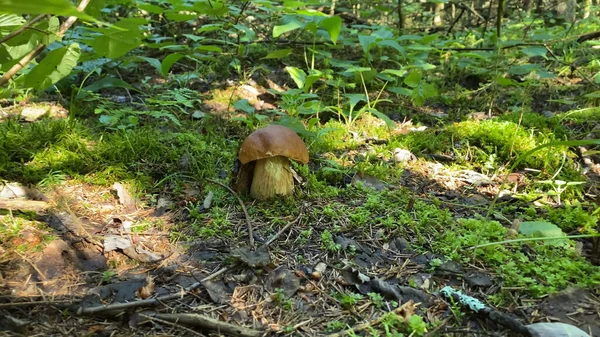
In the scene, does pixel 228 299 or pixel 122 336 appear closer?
pixel 122 336

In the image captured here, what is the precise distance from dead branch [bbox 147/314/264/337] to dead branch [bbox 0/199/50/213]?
1.17 metres

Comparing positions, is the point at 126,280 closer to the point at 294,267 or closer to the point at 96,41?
the point at 294,267

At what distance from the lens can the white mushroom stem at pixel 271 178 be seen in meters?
2.72

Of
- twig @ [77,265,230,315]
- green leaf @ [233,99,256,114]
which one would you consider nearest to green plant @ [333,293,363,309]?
twig @ [77,265,230,315]

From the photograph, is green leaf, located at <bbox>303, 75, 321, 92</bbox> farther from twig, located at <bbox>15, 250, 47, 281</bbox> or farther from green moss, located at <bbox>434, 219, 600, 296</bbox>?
twig, located at <bbox>15, 250, 47, 281</bbox>

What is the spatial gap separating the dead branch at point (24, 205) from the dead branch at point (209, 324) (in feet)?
3.83

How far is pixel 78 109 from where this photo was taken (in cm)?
386

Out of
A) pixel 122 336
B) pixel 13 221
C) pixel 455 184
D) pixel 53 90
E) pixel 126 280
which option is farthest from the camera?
pixel 53 90

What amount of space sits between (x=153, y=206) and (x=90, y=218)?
415mm

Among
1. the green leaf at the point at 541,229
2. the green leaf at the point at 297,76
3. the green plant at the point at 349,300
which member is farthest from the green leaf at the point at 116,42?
the green leaf at the point at 541,229

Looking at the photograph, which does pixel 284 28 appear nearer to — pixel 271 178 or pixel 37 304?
pixel 271 178

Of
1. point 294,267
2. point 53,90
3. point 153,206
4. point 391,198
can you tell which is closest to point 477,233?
point 391,198

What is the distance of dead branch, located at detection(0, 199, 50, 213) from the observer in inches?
87.5

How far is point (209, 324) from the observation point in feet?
5.53
